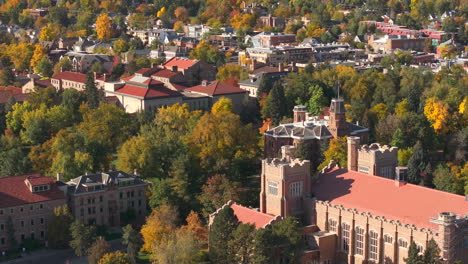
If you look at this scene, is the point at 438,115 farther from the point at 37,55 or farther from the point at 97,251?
the point at 37,55

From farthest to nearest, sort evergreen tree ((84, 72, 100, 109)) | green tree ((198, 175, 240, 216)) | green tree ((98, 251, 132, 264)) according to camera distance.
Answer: evergreen tree ((84, 72, 100, 109)) < green tree ((198, 175, 240, 216)) < green tree ((98, 251, 132, 264))

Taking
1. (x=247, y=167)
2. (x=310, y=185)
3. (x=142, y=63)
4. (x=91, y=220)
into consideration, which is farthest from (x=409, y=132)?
(x=142, y=63)

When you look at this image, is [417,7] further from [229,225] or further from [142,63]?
[229,225]

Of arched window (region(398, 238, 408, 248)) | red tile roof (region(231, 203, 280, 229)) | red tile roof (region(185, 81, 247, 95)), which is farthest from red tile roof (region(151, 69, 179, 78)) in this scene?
arched window (region(398, 238, 408, 248))

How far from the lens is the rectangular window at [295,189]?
6378 centimetres

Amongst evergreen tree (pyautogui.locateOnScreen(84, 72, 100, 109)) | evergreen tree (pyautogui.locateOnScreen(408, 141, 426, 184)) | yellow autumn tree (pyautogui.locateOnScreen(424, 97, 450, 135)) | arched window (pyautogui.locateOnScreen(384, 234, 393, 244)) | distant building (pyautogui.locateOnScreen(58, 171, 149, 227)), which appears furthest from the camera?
evergreen tree (pyautogui.locateOnScreen(84, 72, 100, 109))

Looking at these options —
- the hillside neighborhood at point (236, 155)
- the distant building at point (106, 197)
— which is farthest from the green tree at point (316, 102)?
the distant building at point (106, 197)

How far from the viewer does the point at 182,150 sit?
81.5 metres

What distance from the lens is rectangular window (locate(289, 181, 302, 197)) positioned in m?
63.8

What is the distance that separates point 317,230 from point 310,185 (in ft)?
10.7

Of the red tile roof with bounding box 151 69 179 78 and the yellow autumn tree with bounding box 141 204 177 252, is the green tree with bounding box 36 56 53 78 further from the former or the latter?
the yellow autumn tree with bounding box 141 204 177 252

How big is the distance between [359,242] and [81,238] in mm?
19936

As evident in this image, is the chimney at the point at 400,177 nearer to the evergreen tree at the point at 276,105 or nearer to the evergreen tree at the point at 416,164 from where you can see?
the evergreen tree at the point at 416,164

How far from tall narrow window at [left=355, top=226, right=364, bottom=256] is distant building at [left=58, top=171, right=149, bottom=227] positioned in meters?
20.1
